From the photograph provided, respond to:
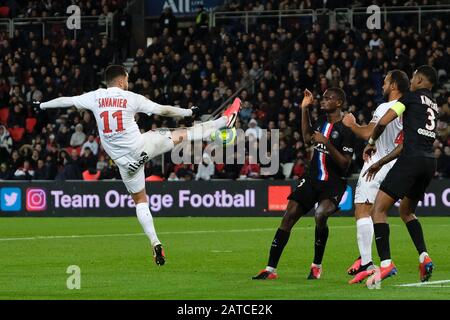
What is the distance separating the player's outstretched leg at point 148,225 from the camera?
1414 cm

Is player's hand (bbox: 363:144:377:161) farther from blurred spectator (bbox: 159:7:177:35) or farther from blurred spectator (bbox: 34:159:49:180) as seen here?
blurred spectator (bbox: 159:7:177:35)

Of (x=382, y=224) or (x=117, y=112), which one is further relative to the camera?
(x=117, y=112)

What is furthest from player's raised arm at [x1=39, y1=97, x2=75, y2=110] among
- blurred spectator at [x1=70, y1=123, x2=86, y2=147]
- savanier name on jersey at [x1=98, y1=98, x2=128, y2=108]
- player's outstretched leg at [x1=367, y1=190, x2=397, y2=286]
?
blurred spectator at [x1=70, y1=123, x2=86, y2=147]

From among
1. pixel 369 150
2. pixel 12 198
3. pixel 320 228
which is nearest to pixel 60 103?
pixel 320 228

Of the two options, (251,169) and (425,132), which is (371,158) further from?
(251,169)

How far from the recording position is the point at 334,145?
43.7ft

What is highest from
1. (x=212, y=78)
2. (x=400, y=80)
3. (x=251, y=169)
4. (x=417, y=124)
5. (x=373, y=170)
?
(x=212, y=78)

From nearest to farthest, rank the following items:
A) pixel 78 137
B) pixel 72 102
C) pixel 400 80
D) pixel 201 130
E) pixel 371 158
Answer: pixel 400 80
pixel 371 158
pixel 72 102
pixel 201 130
pixel 78 137

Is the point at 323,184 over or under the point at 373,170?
under

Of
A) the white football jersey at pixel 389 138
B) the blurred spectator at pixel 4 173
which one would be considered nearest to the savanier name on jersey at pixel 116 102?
the white football jersey at pixel 389 138

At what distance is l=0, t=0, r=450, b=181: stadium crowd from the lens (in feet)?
103

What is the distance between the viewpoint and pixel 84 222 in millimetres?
28281

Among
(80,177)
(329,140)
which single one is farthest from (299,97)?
(329,140)

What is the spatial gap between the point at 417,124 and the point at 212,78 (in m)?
22.5
